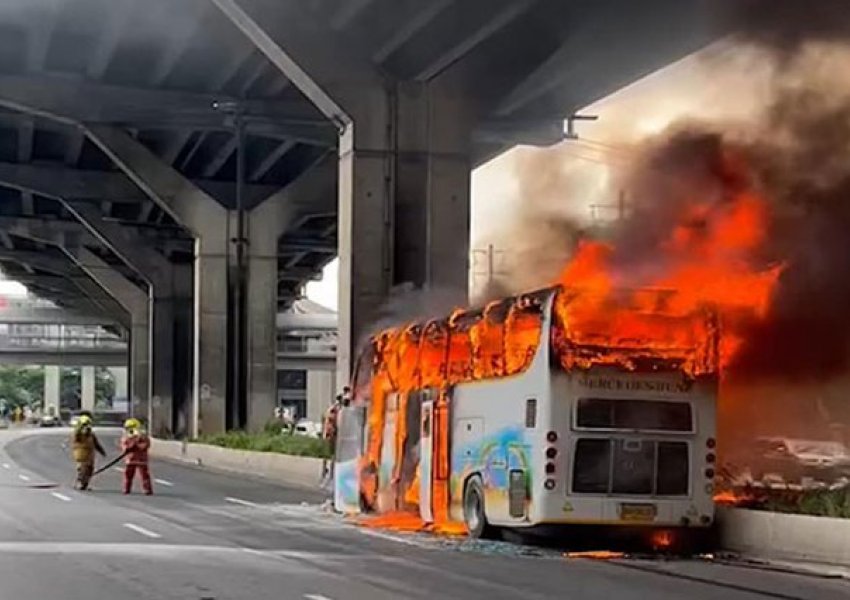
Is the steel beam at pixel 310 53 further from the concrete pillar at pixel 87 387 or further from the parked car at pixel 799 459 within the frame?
the concrete pillar at pixel 87 387

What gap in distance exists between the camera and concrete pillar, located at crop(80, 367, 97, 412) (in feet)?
580

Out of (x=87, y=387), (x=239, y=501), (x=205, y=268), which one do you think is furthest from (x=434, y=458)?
(x=87, y=387)

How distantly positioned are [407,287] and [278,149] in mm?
25158

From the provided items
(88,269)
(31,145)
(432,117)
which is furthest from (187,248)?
(432,117)

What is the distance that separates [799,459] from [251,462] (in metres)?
20.1

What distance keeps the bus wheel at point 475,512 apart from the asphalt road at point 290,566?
1.08 feet

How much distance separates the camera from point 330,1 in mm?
33844

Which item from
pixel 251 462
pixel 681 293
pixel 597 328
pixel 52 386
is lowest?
pixel 251 462

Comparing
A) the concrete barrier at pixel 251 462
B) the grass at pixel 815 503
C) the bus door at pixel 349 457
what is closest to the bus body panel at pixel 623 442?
the grass at pixel 815 503

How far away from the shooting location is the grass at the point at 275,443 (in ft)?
128

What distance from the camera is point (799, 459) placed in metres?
26.9

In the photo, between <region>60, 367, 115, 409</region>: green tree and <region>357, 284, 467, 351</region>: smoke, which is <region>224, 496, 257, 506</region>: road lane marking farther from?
<region>60, 367, 115, 409</region>: green tree

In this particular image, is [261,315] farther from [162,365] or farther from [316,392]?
[316,392]

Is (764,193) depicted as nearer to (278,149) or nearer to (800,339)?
(800,339)
